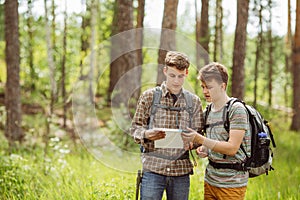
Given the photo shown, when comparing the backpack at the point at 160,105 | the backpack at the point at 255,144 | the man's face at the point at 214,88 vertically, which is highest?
the man's face at the point at 214,88

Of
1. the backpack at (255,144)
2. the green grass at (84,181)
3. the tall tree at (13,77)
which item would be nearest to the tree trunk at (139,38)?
the green grass at (84,181)

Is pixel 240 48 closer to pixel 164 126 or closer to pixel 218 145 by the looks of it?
pixel 164 126

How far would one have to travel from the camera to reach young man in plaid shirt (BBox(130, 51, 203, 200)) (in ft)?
11.9

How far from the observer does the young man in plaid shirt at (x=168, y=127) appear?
143 inches

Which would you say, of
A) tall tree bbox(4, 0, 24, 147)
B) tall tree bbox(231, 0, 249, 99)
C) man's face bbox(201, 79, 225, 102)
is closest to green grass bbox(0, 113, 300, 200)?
man's face bbox(201, 79, 225, 102)

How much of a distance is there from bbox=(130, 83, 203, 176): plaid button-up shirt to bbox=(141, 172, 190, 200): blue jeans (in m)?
0.06

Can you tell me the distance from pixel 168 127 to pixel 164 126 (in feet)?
0.12

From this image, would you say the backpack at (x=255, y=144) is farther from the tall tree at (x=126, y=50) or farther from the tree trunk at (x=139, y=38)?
the tree trunk at (x=139, y=38)

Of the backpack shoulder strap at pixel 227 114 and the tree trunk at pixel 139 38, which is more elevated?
the tree trunk at pixel 139 38

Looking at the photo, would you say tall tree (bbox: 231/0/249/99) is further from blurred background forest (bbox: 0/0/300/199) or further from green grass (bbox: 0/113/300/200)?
green grass (bbox: 0/113/300/200)

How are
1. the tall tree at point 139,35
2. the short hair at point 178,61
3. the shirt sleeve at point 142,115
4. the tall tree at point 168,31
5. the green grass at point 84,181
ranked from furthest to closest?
the tall tree at point 139,35, the tall tree at point 168,31, the green grass at point 84,181, the shirt sleeve at point 142,115, the short hair at point 178,61

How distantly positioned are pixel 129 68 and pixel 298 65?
8646mm

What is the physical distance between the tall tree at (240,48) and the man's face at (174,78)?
6565 mm

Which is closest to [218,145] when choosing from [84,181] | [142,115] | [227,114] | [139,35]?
[227,114]
